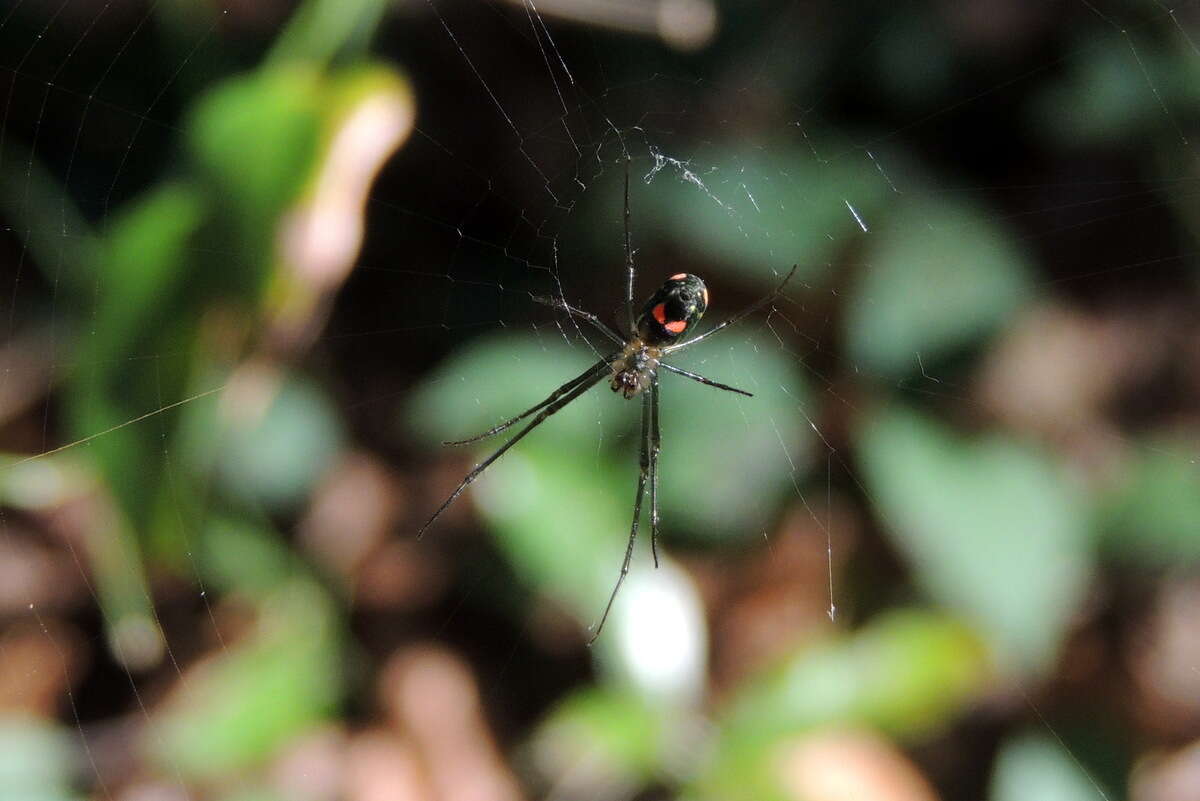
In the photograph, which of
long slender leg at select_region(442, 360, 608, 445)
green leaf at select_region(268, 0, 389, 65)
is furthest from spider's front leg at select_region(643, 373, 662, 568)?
green leaf at select_region(268, 0, 389, 65)

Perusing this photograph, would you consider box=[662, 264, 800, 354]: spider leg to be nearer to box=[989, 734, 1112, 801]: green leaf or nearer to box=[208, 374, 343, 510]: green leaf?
box=[208, 374, 343, 510]: green leaf

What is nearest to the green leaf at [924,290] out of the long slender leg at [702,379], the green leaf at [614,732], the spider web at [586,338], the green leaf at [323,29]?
the spider web at [586,338]

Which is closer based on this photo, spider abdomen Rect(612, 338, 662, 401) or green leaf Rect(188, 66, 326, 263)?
green leaf Rect(188, 66, 326, 263)

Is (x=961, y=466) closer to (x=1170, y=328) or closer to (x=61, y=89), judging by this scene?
(x=1170, y=328)

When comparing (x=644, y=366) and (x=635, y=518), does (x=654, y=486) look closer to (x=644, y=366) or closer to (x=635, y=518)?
(x=635, y=518)

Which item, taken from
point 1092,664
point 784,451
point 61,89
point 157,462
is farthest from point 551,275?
point 1092,664

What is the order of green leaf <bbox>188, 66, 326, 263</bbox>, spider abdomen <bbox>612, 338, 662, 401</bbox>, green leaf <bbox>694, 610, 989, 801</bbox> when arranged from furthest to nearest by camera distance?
spider abdomen <bbox>612, 338, 662, 401</bbox>
green leaf <bbox>694, 610, 989, 801</bbox>
green leaf <bbox>188, 66, 326, 263</bbox>

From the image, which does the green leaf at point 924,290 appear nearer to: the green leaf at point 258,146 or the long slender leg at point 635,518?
the long slender leg at point 635,518
